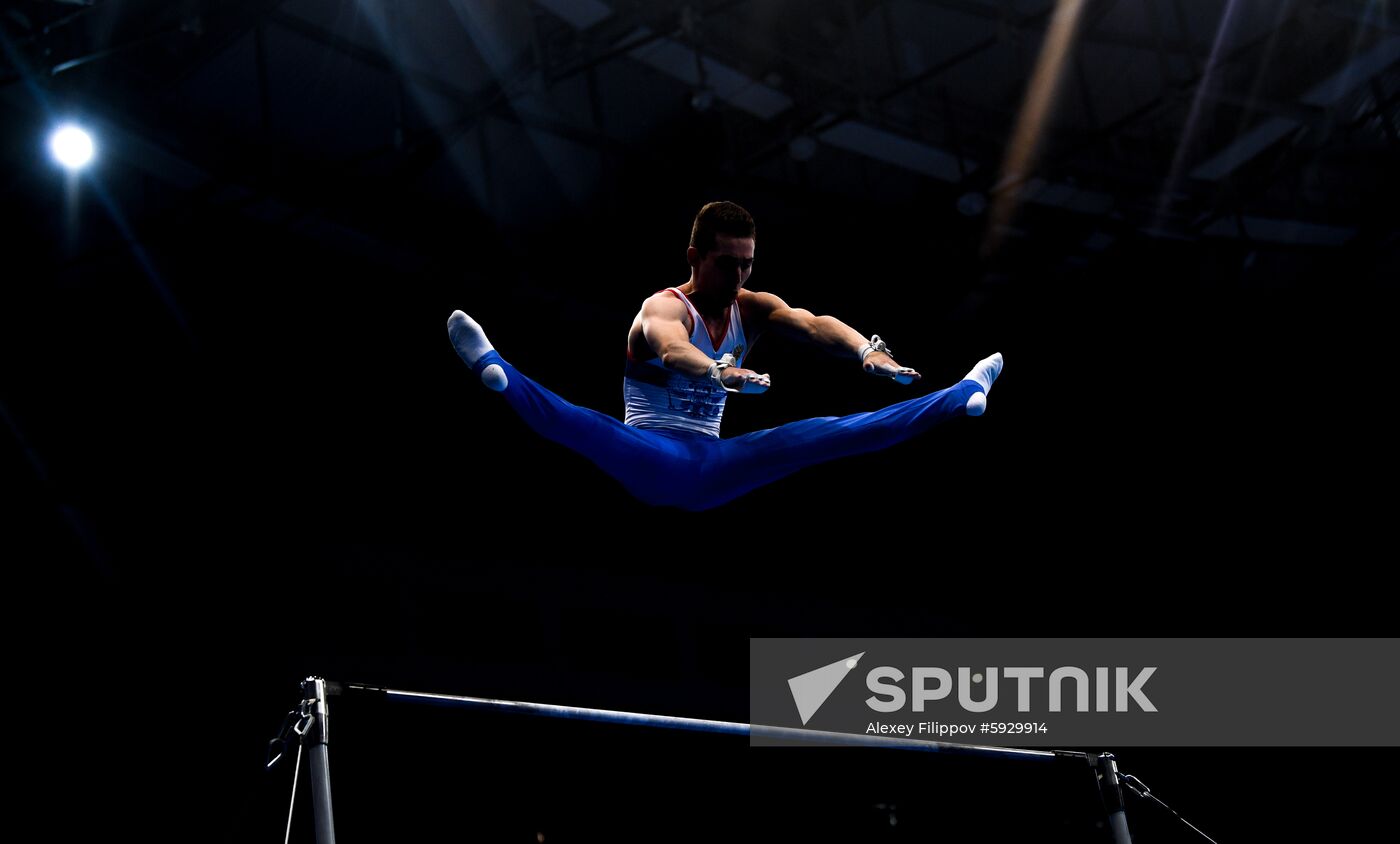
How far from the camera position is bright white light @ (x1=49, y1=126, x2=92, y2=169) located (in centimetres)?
768

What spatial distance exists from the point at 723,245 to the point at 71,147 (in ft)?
17.8

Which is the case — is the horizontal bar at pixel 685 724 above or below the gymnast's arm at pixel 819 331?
below

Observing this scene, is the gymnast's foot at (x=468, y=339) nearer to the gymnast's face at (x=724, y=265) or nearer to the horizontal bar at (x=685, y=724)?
the gymnast's face at (x=724, y=265)

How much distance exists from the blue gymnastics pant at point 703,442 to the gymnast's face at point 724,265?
1.84 feet

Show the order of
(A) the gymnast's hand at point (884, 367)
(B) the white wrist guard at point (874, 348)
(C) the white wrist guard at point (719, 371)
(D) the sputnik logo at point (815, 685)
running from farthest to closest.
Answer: (D) the sputnik logo at point (815, 685), (B) the white wrist guard at point (874, 348), (A) the gymnast's hand at point (884, 367), (C) the white wrist guard at point (719, 371)

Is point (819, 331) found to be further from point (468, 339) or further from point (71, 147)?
point (71, 147)

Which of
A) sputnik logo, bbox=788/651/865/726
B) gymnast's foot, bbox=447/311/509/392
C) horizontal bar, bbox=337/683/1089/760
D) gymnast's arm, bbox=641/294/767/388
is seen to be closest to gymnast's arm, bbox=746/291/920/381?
gymnast's arm, bbox=641/294/767/388

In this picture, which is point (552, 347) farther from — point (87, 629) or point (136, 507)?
point (87, 629)

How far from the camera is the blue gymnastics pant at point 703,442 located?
13.9ft

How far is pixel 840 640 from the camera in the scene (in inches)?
422

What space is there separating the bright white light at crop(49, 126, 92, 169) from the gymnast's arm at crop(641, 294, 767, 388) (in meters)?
5.14

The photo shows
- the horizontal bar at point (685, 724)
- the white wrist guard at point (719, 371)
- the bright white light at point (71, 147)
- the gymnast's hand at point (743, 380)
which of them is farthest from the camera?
the bright white light at point (71, 147)

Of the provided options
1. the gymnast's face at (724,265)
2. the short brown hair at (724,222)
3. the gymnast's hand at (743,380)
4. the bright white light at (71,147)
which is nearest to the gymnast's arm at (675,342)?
the gymnast's hand at (743,380)

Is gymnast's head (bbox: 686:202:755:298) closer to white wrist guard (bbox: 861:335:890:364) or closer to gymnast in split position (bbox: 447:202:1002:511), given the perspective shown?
gymnast in split position (bbox: 447:202:1002:511)
